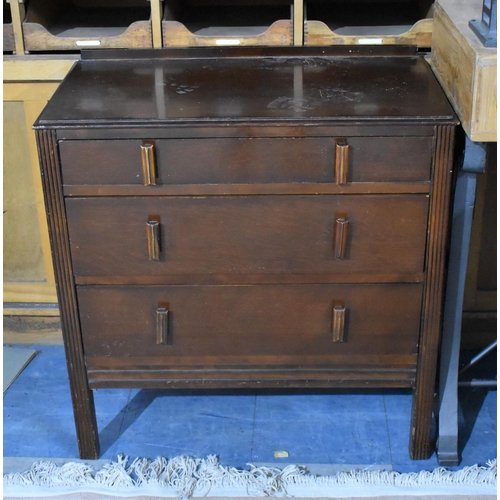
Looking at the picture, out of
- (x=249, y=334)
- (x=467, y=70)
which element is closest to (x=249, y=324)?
(x=249, y=334)

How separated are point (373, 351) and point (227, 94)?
754mm

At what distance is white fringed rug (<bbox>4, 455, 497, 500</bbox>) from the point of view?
204cm

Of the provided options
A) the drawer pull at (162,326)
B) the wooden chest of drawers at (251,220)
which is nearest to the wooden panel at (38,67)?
the wooden chest of drawers at (251,220)

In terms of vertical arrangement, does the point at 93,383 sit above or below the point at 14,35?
below

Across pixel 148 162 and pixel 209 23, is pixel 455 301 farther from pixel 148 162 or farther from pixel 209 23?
pixel 209 23

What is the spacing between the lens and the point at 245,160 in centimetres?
176

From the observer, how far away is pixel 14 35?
221 centimetres

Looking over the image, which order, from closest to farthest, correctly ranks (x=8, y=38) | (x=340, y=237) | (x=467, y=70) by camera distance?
(x=467, y=70), (x=340, y=237), (x=8, y=38)

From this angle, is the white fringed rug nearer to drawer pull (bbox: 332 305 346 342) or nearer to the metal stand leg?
the metal stand leg

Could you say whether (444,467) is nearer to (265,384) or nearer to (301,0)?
(265,384)

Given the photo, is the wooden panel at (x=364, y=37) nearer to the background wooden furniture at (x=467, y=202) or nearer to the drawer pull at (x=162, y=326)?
the background wooden furniture at (x=467, y=202)

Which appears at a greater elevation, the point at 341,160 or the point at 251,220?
the point at 341,160

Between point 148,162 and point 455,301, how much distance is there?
2.90 ft

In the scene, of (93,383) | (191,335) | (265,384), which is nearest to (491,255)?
(265,384)
